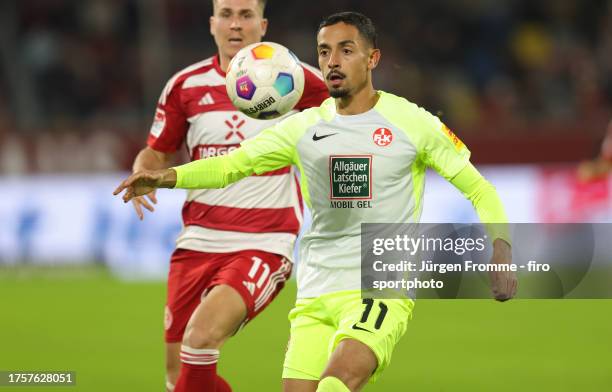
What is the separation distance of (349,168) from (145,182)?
94cm

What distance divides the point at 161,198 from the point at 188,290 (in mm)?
7661

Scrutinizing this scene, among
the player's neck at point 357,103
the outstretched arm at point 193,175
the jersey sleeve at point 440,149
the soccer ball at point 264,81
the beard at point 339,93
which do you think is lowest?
the outstretched arm at point 193,175

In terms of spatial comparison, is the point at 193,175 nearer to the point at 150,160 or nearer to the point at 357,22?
the point at 357,22

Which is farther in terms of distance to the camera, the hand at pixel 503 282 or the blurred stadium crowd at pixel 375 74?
the blurred stadium crowd at pixel 375 74

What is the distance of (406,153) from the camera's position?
5289 millimetres

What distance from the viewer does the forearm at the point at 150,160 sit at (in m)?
6.84

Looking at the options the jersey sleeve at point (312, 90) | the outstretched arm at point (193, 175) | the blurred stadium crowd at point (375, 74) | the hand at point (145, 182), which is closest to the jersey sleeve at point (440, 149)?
the outstretched arm at point (193, 175)

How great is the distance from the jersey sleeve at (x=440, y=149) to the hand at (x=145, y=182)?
1.17m

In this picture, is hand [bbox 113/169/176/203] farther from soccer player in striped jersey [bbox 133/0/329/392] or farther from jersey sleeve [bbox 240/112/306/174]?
soccer player in striped jersey [bbox 133/0/329/392]

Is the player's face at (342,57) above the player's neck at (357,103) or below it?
above

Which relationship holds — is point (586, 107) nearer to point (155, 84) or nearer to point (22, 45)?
point (155, 84)

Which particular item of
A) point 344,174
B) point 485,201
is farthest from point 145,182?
point 485,201

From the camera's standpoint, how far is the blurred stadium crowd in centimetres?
1636

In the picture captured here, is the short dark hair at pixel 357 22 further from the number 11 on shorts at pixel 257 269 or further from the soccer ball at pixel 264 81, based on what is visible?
the number 11 on shorts at pixel 257 269
